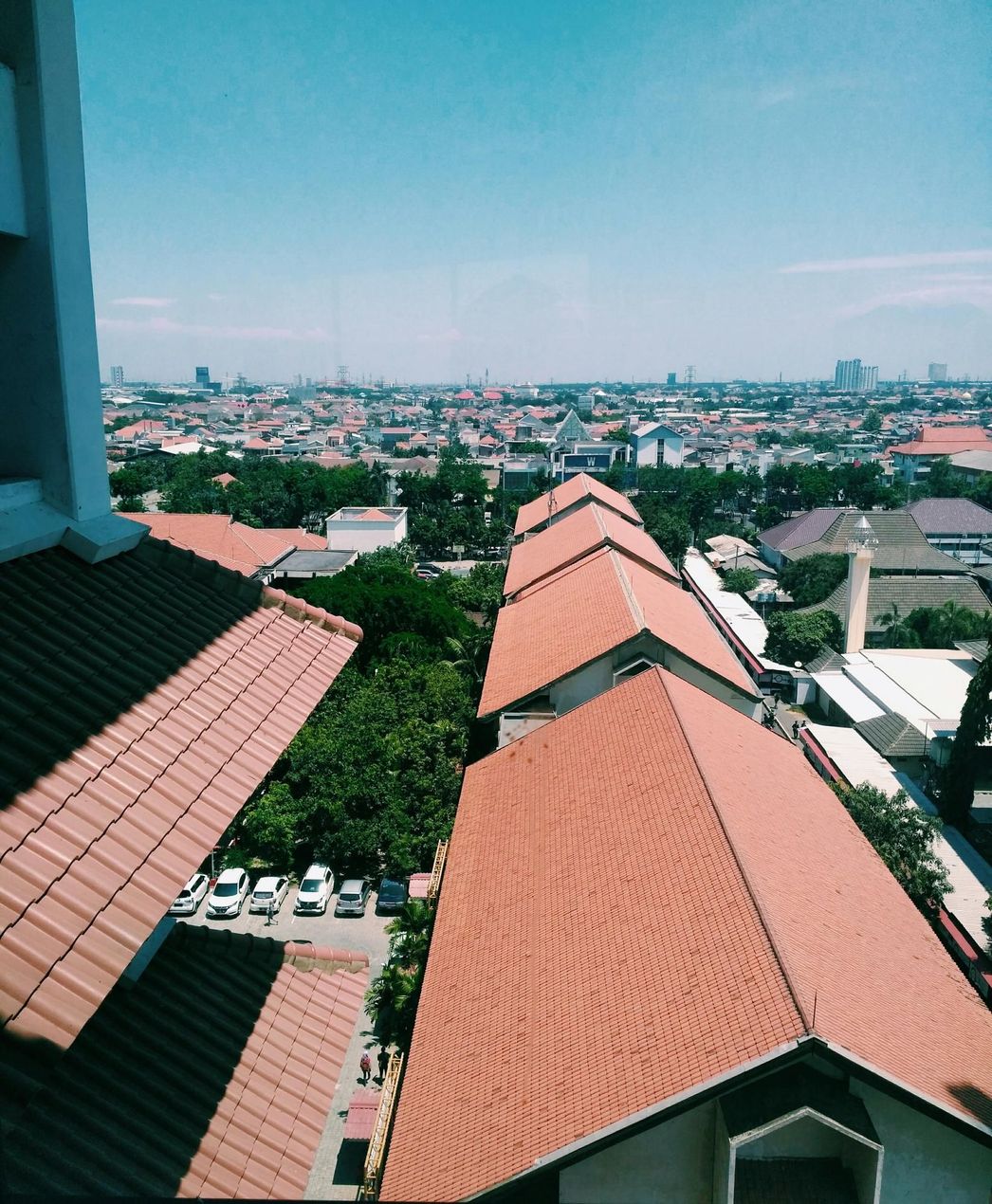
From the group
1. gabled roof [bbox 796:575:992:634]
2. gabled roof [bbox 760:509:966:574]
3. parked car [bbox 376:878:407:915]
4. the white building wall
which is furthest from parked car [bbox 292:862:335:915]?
gabled roof [bbox 760:509:966:574]

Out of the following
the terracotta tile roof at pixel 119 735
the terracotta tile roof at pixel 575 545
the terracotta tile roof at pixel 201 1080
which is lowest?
the terracotta tile roof at pixel 575 545

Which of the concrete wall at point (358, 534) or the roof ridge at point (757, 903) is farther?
the concrete wall at point (358, 534)

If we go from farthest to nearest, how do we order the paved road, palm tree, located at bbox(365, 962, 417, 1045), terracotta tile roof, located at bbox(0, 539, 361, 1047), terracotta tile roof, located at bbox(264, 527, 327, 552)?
terracotta tile roof, located at bbox(264, 527, 327, 552)
the paved road
palm tree, located at bbox(365, 962, 417, 1045)
terracotta tile roof, located at bbox(0, 539, 361, 1047)

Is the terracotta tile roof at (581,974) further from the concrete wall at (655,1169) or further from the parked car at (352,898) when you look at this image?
the parked car at (352,898)

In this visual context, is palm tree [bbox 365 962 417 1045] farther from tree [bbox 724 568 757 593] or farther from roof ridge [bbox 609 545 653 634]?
tree [bbox 724 568 757 593]

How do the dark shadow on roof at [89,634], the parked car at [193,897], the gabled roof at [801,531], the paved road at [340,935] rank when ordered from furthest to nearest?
1. the gabled roof at [801,531]
2. the parked car at [193,897]
3. the paved road at [340,935]
4. the dark shadow on roof at [89,634]

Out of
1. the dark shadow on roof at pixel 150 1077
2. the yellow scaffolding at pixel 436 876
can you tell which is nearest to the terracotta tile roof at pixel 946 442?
the yellow scaffolding at pixel 436 876

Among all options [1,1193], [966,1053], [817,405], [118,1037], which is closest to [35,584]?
[118,1037]
